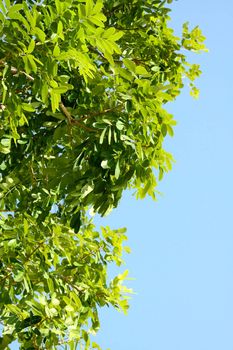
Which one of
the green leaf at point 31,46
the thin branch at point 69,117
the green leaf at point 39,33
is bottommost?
the green leaf at point 31,46

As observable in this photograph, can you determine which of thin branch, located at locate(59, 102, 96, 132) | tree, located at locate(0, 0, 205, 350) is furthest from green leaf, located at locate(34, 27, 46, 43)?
thin branch, located at locate(59, 102, 96, 132)

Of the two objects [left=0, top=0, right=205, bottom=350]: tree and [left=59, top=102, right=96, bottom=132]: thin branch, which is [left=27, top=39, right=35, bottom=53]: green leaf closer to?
[left=0, top=0, right=205, bottom=350]: tree

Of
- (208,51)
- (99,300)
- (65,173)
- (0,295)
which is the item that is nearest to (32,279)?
(0,295)

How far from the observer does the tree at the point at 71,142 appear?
13.6 feet

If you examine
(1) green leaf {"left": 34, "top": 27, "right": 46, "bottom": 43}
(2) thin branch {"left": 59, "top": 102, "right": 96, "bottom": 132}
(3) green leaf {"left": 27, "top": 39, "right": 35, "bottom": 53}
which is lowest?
(3) green leaf {"left": 27, "top": 39, "right": 35, "bottom": 53}

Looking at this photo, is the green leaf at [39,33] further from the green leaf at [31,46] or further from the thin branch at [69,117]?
the thin branch at [69,117]

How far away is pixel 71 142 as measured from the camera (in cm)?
509

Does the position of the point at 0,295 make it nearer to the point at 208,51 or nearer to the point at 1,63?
the point at 1,63

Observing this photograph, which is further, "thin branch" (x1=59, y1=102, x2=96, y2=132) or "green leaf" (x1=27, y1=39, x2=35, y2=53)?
"thin branch" (x1=59, y1=102, x2=96, y2=132)

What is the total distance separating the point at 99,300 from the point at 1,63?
9.61ft

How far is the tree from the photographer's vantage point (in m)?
4.14

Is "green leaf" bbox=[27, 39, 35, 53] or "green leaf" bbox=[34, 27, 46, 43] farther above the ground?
"green leaf" bbox=[34, 27, 46, 43]

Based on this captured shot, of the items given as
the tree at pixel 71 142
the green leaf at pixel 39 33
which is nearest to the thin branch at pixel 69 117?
the tree at pixel 71 142

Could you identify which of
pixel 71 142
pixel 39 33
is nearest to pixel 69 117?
pixel 71 142
